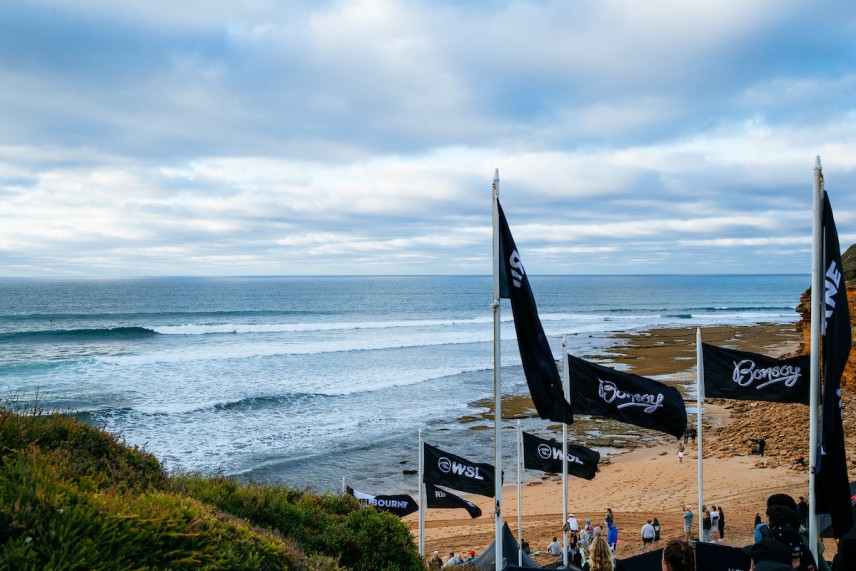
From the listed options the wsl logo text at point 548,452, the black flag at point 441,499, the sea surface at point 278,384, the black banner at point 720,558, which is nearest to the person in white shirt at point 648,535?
the wsl logo text at point 548,452

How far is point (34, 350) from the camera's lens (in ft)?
174

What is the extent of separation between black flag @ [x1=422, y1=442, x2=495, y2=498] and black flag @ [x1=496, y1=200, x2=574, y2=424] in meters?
5.20

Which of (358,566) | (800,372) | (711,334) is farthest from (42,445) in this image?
(711,334)

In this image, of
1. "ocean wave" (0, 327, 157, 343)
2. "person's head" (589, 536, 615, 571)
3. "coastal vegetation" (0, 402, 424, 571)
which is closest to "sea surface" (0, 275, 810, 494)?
"ocean wave" (0, 327, 157, 343)

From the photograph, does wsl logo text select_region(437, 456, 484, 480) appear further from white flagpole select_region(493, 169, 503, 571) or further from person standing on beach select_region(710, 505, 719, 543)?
person standing on beach select_region(710, 505, 719, 543)

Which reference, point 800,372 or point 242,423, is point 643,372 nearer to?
point 242,423

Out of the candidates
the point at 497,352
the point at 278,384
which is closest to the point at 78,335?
the point at 278,384

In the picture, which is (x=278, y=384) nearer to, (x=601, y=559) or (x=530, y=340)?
(x=530, y=340)

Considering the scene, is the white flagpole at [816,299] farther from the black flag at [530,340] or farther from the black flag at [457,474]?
the black flag at [457,474]

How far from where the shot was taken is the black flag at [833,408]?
7.27 meters

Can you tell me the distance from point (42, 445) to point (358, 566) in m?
3.48

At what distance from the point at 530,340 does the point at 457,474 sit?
5.92 metres

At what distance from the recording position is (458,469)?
41.5ft

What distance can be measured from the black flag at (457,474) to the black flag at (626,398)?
3252 millimetres
